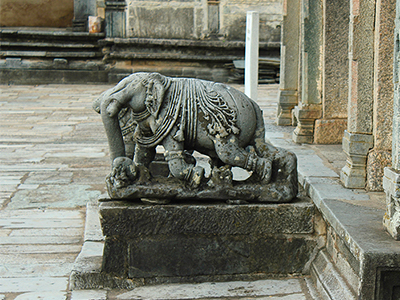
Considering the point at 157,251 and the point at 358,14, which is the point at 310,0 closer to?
the point at 358,14

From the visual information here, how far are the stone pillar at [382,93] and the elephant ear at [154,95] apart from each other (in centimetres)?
130

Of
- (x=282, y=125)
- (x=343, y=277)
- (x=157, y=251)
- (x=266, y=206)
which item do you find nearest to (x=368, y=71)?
(x=266, y=206)

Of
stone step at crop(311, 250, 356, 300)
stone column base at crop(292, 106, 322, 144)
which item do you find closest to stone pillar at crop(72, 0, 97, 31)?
stone column base at crop(292, 106, 322, 144)

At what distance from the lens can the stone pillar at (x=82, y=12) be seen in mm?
14695

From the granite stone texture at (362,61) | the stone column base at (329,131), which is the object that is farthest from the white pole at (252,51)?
the granite stone texture at (362,61)

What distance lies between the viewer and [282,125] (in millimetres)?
6246

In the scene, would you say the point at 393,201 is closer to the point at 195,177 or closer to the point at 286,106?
the point at 195,177

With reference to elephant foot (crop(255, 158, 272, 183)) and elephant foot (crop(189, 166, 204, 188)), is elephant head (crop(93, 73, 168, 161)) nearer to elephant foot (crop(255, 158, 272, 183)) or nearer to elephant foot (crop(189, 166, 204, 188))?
elephant foot (crop(189, 166, 204, 188))

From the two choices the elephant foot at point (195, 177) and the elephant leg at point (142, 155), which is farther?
the elephant leg at point (142, 155)

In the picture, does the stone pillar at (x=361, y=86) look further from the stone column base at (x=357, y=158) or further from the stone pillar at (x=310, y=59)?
the stone pillar at (x=310, y=59)

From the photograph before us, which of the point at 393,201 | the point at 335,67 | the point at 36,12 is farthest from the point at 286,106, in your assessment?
the point at 36,12

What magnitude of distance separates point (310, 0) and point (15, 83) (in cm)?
958

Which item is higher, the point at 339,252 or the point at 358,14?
the point at 358,14

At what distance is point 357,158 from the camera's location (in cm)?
354
